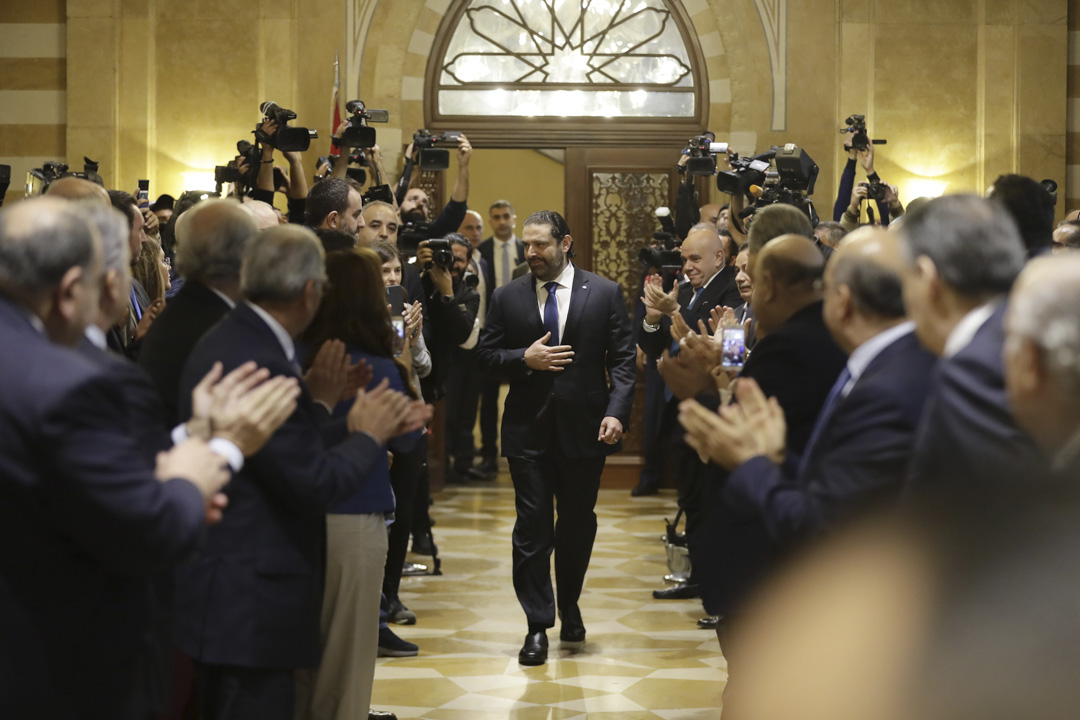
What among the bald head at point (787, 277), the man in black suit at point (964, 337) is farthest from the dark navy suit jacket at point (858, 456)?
the bald head at point (787, 277)

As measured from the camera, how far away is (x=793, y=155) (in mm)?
5480

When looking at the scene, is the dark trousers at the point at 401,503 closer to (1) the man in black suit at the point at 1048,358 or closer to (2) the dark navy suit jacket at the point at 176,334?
(2) the dark navy suit jacket at the point at 176,334

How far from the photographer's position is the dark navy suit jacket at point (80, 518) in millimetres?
1903

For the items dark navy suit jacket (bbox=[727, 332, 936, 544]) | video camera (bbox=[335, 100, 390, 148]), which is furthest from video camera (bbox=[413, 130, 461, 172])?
dark navy suit jacket (bbox=[727, 332, 936, 544])

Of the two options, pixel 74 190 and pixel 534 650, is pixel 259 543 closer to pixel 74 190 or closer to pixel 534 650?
pixel 74 190

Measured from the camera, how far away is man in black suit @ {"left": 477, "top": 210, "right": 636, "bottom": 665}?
196 inches

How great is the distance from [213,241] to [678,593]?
3.65m

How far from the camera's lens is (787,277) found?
2.97 metres

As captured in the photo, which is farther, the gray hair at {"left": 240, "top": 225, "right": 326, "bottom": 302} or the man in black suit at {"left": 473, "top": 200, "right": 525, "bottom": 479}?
the man in black suit at {"left": 473, "top": 200, "right": 525, "bottom": 479}

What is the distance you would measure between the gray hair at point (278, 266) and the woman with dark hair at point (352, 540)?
48 cm

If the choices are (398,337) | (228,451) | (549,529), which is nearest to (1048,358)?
(228,451)

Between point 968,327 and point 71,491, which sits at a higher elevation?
point 968,327

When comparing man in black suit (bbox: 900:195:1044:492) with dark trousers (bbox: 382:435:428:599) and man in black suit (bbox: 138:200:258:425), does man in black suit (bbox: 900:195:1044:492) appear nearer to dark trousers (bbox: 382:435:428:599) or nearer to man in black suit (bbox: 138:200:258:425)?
man in black suit (bbox: 138:200:258:425)

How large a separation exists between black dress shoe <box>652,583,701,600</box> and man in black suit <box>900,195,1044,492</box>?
12.6 feet
